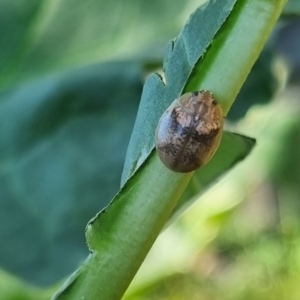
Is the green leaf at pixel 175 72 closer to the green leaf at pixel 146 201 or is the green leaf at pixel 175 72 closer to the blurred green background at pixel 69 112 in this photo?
the green leaf at pixel 146 201

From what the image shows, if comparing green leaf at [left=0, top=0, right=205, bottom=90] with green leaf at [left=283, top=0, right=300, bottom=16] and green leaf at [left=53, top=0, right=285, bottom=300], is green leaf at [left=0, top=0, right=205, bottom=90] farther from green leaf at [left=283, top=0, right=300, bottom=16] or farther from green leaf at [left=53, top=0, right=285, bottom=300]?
green leaf at [left=53, top=0, right=285, bottom=300]

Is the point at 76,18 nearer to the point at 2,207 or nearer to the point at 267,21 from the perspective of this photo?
the point at 2,207

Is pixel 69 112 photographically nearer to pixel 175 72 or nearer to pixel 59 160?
pixel 59 160

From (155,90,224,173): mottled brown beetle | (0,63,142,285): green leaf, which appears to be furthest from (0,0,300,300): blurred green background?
(155,90,224,173): mottled brown beetle

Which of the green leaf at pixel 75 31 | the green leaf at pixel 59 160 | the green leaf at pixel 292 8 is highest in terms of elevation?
the green leaf at pixel 75 31

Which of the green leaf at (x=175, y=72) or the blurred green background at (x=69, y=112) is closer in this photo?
the green leaf at (x=175, y=72)

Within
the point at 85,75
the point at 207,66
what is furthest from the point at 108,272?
the point at 85,75

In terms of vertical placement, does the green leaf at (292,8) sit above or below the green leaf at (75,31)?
below

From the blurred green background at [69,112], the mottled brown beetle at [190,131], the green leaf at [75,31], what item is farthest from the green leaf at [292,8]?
the mottled brown beetle at [190,131]
